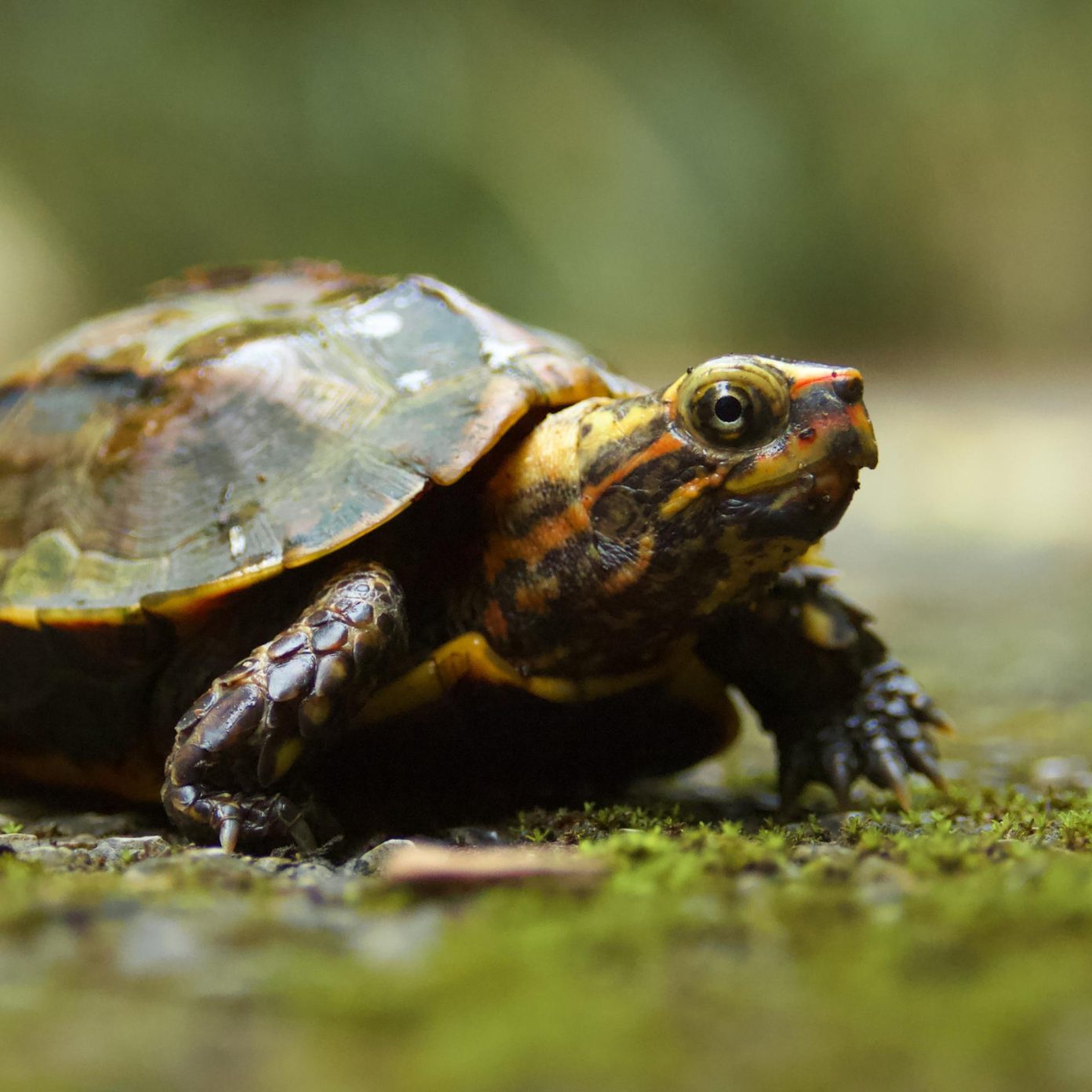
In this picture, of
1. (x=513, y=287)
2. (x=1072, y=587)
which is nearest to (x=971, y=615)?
(x=1072, y=587)

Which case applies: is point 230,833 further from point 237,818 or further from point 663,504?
point 663,504

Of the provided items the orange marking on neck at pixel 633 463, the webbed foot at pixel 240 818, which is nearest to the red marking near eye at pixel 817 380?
the orange marking on neck at pixel 633 463

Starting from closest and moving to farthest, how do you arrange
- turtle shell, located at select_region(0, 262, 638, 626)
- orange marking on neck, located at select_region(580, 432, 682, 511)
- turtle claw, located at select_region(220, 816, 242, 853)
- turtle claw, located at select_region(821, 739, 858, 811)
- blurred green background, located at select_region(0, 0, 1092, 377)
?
1. turtle claw, located at select_region(220, 816, 242, 853)
2. orange marking on neck, located at select_region(580, 432, 682, 511)
3. turtle shell, located at select_region(0, 262, 638, 626)
4. turtle claw, located at select_region(821, 739, 858, 811)
5. blurred green background, located at select_region(0, 0, 1092, 377)

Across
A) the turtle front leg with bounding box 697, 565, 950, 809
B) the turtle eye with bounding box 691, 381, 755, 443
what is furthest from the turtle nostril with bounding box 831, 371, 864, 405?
Result: the turtle front leg with bounding box 697, 565, 950, 809

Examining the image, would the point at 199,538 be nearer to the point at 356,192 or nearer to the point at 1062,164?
the point at 356,192

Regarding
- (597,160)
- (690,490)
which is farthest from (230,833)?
(597,160)

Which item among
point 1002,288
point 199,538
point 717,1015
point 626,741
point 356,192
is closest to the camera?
point 717,1015

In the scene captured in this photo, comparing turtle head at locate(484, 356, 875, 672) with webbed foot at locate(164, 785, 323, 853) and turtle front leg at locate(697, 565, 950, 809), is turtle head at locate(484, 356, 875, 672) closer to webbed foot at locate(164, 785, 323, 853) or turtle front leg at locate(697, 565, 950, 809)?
turtle front leg at locate(697, 565, 950, 809)

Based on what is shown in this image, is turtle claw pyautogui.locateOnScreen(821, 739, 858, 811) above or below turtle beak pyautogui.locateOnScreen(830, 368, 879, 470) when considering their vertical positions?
below
